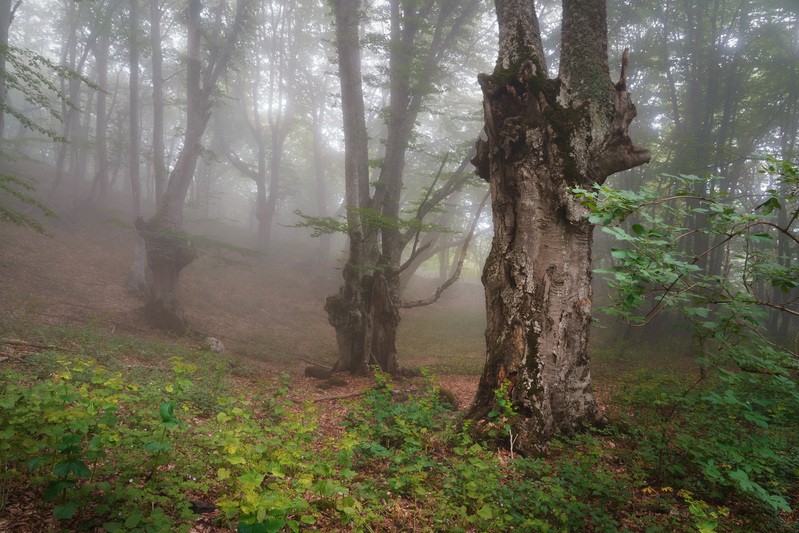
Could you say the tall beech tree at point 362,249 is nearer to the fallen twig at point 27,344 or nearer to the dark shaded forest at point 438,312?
the dark shaded forest at point 438,312

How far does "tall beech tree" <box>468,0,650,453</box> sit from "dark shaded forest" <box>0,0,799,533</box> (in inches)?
1.5

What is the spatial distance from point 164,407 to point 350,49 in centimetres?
1014

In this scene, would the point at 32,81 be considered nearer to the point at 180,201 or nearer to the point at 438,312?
the point at 180,201

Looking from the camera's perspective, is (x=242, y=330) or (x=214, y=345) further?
(x=242, y=330)

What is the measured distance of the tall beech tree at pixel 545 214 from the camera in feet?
15.7

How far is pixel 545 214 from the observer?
4.96m

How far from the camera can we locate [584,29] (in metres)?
5.48

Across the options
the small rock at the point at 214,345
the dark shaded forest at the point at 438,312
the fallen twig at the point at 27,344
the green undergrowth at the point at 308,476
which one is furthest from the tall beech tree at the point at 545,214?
the small rock at the point at 214,345

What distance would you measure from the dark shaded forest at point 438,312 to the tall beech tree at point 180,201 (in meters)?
0.09

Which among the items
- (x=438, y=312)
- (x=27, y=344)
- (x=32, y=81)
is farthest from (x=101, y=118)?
(x=438, y=312)

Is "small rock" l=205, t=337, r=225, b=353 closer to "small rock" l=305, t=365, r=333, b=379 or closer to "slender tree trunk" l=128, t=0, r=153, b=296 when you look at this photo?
"small rock" l=305, t=365, r=333, b=379

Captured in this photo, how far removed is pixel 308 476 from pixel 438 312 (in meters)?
20.5

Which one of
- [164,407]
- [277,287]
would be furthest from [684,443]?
[277,287]

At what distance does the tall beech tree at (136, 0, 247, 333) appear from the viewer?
507 inches
